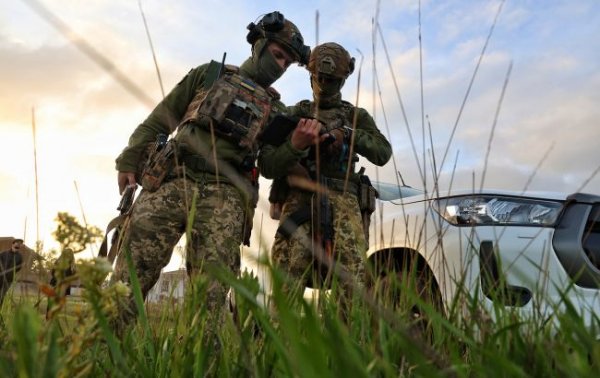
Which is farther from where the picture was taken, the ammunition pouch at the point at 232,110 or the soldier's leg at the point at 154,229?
the ammunition pouch at the point at 232,110

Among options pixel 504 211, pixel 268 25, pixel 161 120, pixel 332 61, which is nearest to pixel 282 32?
pixel 268 25

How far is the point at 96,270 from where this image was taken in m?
0.60

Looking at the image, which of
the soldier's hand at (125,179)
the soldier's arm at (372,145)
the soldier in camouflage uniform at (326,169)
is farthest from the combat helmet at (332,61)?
the soldier's hand at (125,179)

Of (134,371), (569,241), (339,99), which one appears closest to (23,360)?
(134,371)

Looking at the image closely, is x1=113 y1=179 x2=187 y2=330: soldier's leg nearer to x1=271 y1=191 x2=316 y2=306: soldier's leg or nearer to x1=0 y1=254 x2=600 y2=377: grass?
x1=271 y1=191 x2=316 y2=306: soldier's leg

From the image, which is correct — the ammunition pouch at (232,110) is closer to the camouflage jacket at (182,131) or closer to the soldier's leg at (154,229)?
the camouflage jacket at (182,131)

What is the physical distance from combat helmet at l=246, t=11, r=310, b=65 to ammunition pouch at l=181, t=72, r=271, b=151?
28 cm

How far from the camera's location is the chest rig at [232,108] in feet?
9.27

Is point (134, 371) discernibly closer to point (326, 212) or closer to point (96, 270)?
point (96, 270)

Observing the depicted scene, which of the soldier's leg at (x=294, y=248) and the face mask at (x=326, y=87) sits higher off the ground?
the face mask at (x=326, y=87)

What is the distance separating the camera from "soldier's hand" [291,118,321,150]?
2.70 meters

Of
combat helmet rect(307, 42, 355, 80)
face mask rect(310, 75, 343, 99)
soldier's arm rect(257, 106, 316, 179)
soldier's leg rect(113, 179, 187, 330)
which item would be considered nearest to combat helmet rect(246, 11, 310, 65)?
combat helmet rect(307, 42, 355, 80)

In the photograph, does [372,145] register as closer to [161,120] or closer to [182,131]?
[182,131]

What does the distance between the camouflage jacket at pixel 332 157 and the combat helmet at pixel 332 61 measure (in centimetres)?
22
